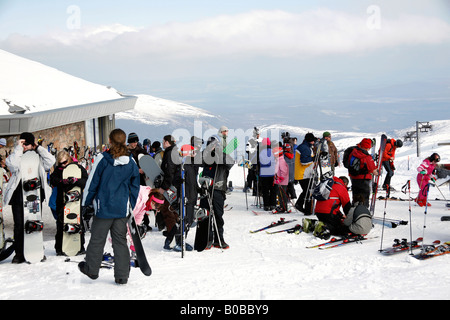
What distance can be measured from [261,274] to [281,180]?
5172 mm

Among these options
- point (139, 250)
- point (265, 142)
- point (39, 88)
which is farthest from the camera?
point (39, 88)

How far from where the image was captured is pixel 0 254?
7152mm

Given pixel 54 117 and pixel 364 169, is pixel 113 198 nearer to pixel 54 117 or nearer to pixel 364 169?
pixel 364 169

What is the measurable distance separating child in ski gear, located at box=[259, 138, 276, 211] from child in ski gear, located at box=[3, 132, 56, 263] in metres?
5.51

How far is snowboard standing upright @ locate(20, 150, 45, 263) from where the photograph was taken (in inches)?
277

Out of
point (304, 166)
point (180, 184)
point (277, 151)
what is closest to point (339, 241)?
point (180, 184)

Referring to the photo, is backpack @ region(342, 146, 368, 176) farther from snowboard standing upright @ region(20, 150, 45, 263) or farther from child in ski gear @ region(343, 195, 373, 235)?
snowboard standing upright @ region(20, 150, 45, 263)

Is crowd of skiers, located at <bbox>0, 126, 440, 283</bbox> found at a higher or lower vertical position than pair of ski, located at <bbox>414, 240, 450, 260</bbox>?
higher

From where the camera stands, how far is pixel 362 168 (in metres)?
9.48

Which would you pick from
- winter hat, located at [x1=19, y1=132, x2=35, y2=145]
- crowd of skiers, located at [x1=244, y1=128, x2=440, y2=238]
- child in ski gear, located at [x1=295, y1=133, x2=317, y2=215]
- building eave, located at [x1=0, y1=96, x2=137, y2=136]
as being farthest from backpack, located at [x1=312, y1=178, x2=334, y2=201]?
building eave, located at [x1=0, y1=96, x2=137, y2=136]
